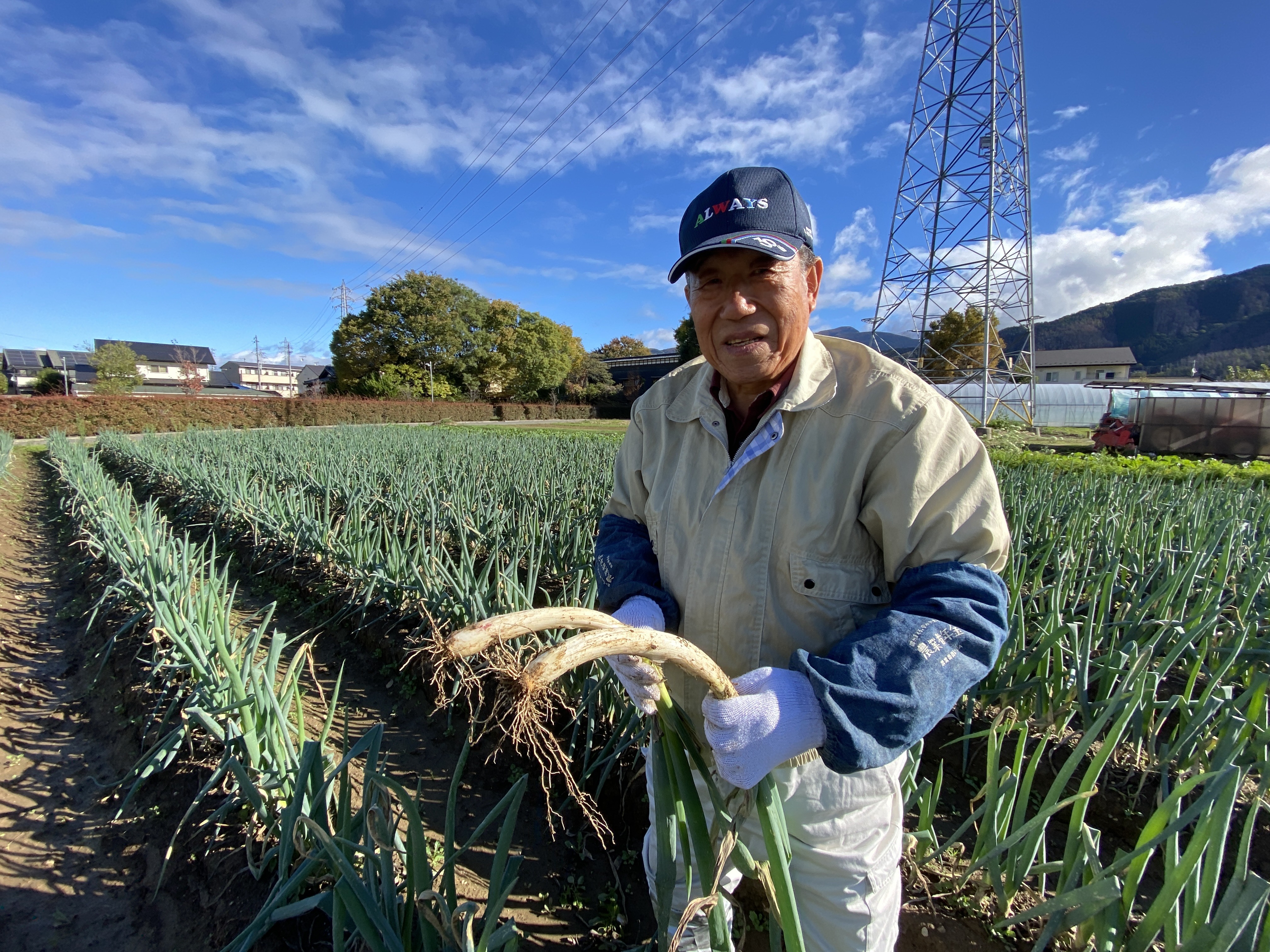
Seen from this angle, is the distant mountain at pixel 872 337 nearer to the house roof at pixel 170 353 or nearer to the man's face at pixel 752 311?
the man's face at pixel 752 311

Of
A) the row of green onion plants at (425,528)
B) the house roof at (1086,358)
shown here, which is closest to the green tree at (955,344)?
the row of green onion plants at (425,528)

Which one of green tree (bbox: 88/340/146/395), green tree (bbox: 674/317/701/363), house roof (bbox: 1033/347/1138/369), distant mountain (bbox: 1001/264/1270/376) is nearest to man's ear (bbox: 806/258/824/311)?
green tree (bbox: 674/317/701/363)

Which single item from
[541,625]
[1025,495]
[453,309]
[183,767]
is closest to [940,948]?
[541,625]

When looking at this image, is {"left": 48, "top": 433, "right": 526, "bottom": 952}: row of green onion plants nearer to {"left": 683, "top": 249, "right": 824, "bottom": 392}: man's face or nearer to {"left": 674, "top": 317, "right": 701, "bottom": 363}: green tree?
{"left": 683, "top": 249, "right": 824, "bottom": 392}: man's face

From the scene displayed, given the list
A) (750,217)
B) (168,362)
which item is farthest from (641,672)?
(168,362)

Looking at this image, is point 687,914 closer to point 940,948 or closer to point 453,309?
point 940,948

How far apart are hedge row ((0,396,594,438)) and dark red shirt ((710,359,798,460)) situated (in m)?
16.8

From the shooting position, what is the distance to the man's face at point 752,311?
1066 mm

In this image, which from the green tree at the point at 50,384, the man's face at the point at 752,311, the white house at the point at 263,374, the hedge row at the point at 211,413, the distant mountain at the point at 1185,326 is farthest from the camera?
the white house at the point at 263,374

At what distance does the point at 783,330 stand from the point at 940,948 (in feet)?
4.92

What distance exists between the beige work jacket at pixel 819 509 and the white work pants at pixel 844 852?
23 centimetres

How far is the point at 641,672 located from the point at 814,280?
0.82 m

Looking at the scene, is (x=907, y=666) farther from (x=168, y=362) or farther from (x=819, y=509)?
(x=168, y=362)

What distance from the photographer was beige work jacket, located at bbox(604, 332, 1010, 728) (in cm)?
93
